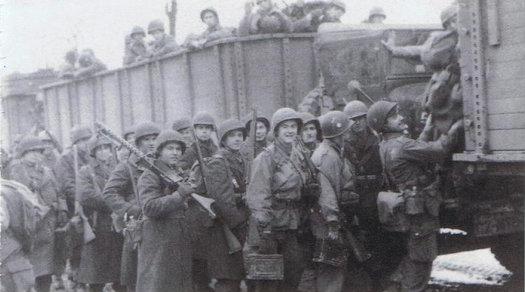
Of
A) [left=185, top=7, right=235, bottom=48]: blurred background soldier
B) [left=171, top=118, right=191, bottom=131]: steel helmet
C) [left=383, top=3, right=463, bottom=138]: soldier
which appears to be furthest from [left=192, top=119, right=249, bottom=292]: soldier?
[left=185, top=7, right=235, bottom=48]: blurred background soldier

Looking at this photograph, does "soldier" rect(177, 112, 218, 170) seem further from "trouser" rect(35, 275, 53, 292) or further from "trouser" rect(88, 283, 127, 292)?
"trouser" rect(35, 275, 53, 292)

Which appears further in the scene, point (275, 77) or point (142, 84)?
point (142, 84)

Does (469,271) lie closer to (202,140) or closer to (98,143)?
(202,140)

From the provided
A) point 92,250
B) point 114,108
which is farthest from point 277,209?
point 114,108

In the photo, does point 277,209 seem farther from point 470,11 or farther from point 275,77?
point 275,77

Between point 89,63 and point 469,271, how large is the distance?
6.91m

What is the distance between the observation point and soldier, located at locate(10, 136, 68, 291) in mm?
7008

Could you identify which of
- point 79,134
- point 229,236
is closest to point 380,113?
point 229,236

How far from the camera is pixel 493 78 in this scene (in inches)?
184

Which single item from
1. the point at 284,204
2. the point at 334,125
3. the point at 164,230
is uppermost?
the point at 334,125

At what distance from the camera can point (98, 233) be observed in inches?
270

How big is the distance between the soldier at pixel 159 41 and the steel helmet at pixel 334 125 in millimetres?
4170

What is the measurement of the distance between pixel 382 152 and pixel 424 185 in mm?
471

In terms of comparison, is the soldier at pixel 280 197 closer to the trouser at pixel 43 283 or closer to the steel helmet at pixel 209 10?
the trouser at pixel 43 283
